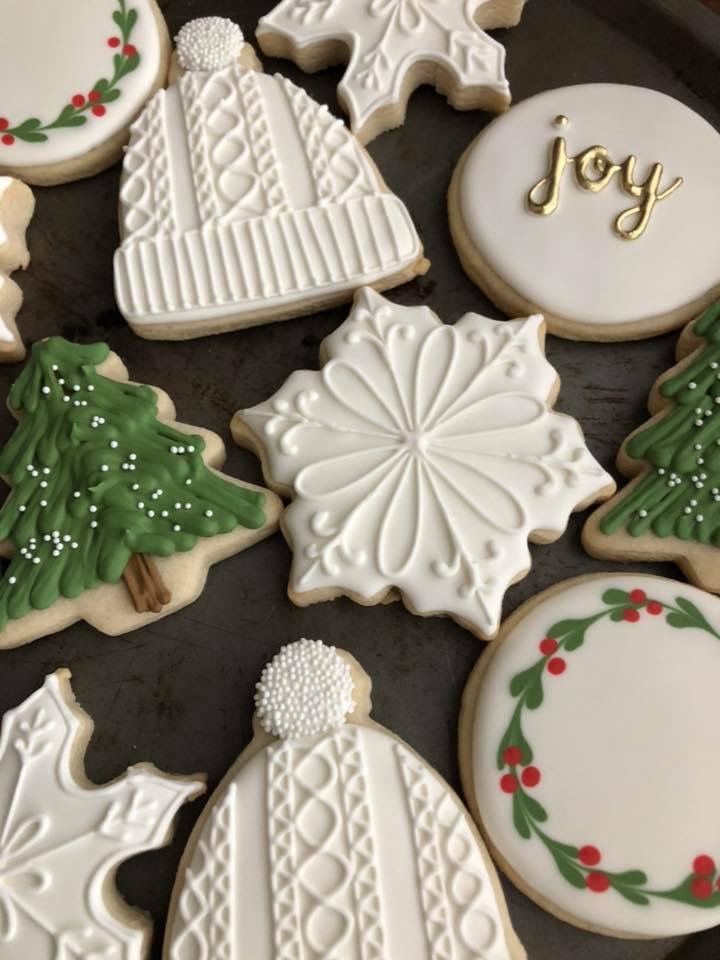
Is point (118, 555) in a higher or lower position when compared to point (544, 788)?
higher

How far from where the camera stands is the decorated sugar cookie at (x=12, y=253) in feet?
5.59

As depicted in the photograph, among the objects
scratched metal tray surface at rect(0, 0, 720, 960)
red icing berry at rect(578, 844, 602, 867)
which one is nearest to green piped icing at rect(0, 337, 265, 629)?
scratched metal tray surface at rect(0, 0, 720, 960)

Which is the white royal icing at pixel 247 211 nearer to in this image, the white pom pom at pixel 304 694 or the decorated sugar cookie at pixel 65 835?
the white pom pom at pixel 304 694

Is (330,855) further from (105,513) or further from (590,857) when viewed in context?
(105,513)

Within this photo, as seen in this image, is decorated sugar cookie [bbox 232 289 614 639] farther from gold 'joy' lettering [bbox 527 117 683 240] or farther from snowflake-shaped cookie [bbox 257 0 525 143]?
snowflake-shaped cookie [bbox 257 0 525 143]

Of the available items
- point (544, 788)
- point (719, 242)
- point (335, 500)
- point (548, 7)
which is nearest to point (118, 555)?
point (335, 500)

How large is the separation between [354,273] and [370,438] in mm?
325

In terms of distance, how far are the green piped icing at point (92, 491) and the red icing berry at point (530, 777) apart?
0.59 meters

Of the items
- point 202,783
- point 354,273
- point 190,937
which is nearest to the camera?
point 190,937

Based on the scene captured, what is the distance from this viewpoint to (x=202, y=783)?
1.43 metres

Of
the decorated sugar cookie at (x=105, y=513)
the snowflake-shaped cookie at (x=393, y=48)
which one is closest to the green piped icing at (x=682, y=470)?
the decorated sugar cookie at (x=105, y=513)

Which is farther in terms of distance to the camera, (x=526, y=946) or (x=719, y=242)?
(x=719, y=242)

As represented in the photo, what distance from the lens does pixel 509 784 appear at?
1382 mm

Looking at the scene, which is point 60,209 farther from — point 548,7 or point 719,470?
point 719,470
